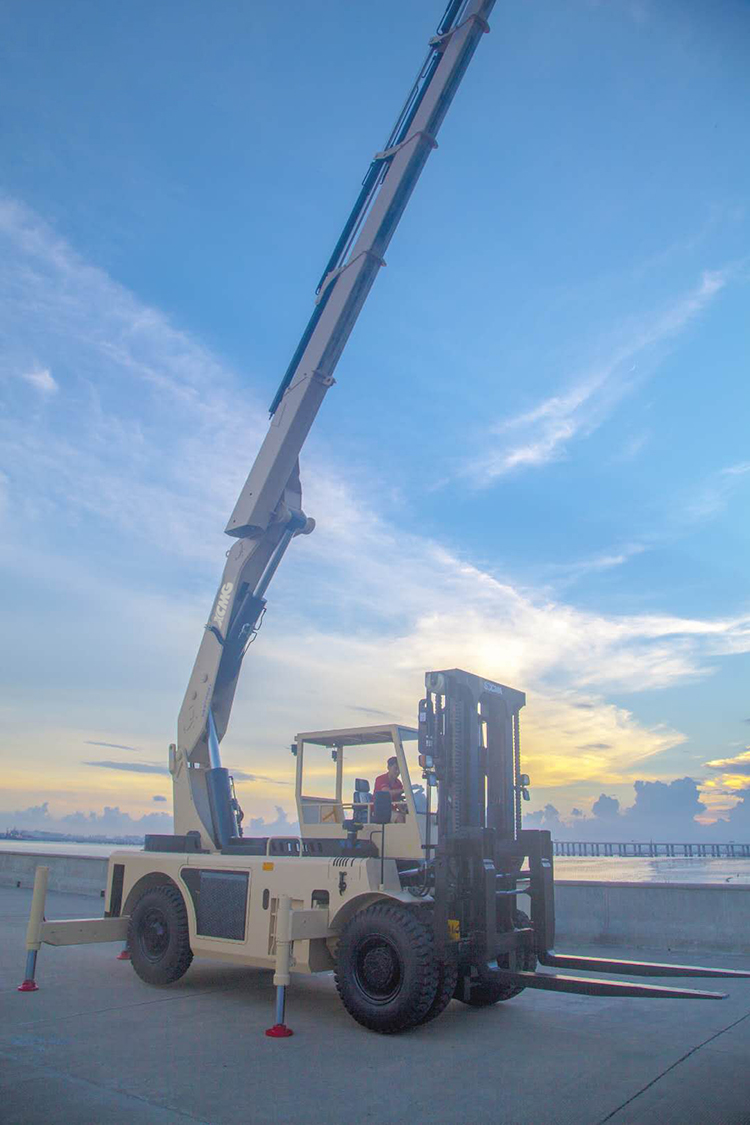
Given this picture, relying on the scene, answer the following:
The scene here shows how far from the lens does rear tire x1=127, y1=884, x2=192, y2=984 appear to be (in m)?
8.20

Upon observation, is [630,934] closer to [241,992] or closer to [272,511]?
[241,992]

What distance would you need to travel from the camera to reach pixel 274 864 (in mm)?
7805

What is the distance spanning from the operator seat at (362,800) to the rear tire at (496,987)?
1593mm

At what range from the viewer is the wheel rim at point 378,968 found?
21.5 feet

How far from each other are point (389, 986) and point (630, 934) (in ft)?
18.5

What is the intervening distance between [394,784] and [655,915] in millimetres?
5282

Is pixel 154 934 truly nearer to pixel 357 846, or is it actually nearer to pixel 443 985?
pixel 357 846

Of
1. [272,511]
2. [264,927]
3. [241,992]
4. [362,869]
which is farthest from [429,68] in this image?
[241,992]

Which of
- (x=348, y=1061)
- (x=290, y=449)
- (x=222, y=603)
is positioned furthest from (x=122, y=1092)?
(x=290, y=449)

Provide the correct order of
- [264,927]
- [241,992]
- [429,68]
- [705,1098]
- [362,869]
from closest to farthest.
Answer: [705,1098], [362,869], [264,927], [241,992], [429,68]

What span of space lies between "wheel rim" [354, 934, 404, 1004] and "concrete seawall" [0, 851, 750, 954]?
5346 mm

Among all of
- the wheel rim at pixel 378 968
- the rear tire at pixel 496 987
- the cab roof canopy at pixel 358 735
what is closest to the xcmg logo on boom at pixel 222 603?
the cab roof canopy at pixel 358 735

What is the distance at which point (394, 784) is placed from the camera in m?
7.75

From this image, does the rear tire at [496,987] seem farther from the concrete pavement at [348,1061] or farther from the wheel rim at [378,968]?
the wheel rim at [378,968]
